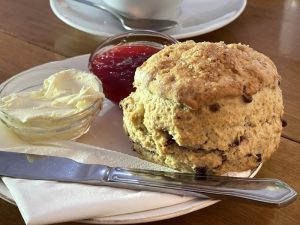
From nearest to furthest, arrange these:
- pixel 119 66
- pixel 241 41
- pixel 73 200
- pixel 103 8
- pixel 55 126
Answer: pixel 73 200 → pixel 55 126 → pixel 119 66 → pixel 241 41 → pixel 103 8

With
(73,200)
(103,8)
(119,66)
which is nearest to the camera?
(73,200)

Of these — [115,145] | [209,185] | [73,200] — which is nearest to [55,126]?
[115,145]

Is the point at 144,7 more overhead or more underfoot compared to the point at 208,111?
more underfoot

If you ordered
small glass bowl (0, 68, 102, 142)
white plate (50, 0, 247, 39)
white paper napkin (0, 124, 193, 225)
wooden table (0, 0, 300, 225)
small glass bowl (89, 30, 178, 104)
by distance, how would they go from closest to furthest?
1. white paper napkin (0, 124, 193, 225)
2. wooden table (0, 0, 300, 225)
3. small glass bowl (0, 68, 102, 142)
4. small glass bowl (89, 30, 178, 104)
5. white plate (50, 0, 247, 39)

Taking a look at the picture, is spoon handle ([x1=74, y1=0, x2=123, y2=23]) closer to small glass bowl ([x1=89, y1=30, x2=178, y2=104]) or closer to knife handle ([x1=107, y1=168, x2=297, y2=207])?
small glass bowl ([x1=89, y1=30, x2=178, y2=104])

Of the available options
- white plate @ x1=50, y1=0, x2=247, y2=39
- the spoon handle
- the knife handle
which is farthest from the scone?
the spoon handle

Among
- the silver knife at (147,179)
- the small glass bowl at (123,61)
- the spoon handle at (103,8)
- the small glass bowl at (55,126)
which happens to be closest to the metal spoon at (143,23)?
the spoon handle at (103,8)

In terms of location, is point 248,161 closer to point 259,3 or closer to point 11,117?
point 11,117

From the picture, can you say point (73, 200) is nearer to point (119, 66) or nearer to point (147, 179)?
point (147, 179)
